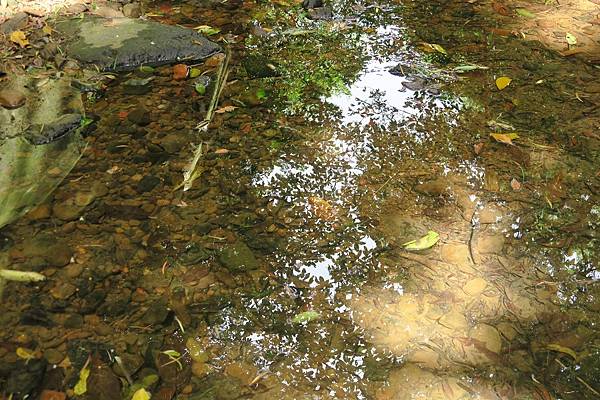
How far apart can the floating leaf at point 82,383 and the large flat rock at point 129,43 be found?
1894 mm

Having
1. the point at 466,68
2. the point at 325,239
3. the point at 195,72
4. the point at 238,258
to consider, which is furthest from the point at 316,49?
the point at 238,258

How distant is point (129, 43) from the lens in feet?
10.8

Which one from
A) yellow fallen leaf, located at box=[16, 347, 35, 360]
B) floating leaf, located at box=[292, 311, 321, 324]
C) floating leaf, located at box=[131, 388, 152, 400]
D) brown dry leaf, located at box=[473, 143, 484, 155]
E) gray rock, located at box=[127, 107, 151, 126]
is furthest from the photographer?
gray rock, located at box=[127, 107, 151, 126]

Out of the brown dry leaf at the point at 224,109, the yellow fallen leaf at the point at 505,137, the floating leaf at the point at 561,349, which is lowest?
the floating leaf at the point at 561,349

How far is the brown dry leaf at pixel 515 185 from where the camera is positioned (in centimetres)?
253

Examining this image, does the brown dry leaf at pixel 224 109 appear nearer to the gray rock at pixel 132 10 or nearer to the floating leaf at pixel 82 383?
the gray rock at pixel 132 10

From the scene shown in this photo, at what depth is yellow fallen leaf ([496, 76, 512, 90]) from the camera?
10.4 ft

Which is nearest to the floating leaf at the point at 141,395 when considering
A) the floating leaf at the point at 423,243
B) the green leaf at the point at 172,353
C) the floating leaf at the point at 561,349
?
the green leaf at the point at 172,353

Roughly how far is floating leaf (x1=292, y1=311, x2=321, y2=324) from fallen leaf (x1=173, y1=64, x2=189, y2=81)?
5.59ft

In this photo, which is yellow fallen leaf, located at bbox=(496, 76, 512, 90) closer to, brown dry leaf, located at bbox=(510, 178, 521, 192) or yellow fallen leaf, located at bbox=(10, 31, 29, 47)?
brown dry leaf, located at bbox=(510, 178, 521, 192)

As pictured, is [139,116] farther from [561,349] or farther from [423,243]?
[561,349]

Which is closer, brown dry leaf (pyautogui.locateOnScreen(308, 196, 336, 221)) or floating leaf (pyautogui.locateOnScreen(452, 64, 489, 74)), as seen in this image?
brown dry leaf (pyautogui.locateOnScreen(308, 196, 336, 221))

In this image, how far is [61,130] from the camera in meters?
2.72

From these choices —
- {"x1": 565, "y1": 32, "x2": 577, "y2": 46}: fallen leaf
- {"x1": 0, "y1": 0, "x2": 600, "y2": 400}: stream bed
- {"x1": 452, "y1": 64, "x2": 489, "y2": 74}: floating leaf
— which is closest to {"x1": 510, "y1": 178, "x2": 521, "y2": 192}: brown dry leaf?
{"x1": 0, "y1": 0, "x2": 600, "y2": 400}: stream bed
